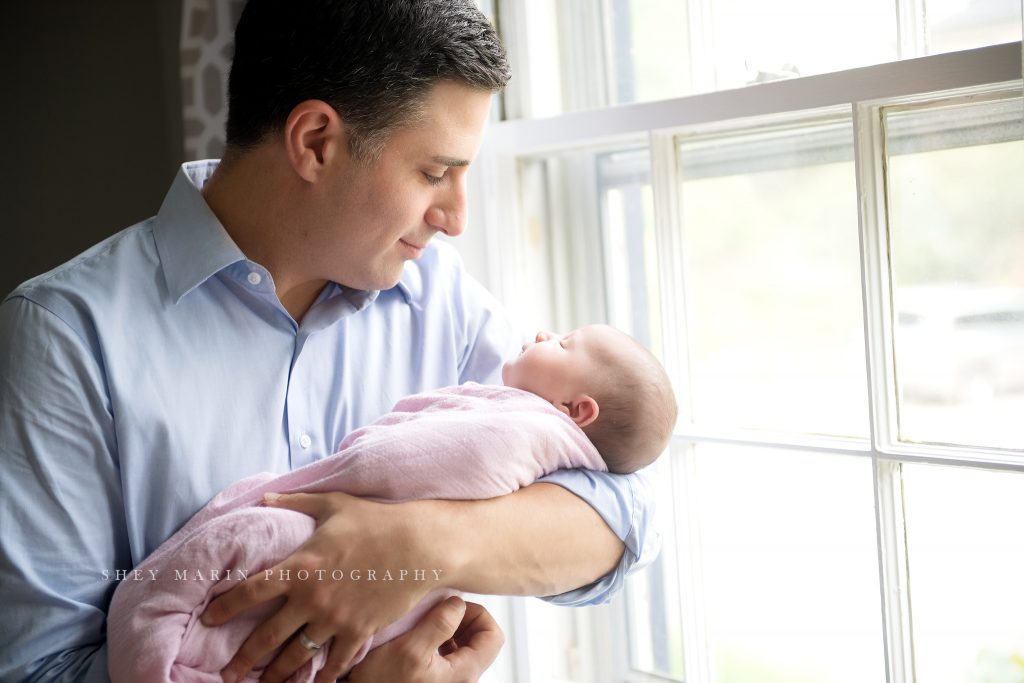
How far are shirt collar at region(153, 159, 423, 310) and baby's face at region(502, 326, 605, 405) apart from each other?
0.48 m

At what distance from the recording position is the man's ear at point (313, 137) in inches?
52.9

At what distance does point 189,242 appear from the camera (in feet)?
4.49

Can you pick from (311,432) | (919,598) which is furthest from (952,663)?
(311,432)

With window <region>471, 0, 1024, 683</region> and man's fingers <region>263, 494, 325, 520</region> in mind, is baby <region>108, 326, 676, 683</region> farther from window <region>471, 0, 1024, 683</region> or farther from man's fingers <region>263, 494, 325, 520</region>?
window <region>471, 0, 1024, 683</region>

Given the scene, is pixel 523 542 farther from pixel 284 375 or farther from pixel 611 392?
pixel 284 375

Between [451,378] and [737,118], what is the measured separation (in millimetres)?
688

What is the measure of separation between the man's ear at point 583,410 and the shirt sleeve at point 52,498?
0.69 metres

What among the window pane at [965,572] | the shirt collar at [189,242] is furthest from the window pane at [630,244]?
the shirt collar at [189,242]

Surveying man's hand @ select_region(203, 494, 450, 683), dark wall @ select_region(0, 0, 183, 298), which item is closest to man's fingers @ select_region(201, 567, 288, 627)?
man's hand @ select_region(203, 494, 450, 683)

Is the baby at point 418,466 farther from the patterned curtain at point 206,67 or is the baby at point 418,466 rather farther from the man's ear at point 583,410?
the patterned curtain at point 206,67

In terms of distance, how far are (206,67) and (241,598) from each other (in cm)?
132

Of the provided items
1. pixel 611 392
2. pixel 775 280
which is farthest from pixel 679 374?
pixel 611 392

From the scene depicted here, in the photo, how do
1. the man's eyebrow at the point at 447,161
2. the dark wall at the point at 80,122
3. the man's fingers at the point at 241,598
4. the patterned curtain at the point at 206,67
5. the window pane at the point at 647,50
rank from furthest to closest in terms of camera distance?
1. the dark wall at the point at 80,122
2. the patterned curtain at the point at 206,67
3. the window pane at the point at 647,50
4. the man's eyebrow at the point at 447,161
5. the man's fingers at the point at 241,598

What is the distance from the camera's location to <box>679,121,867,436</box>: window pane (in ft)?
5.21
